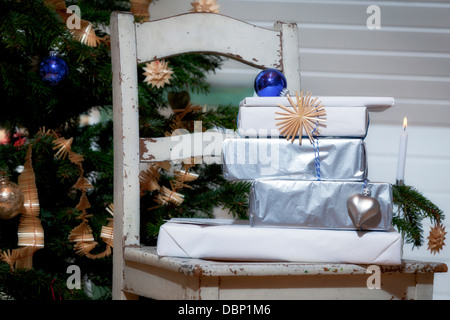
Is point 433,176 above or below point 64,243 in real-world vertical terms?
above

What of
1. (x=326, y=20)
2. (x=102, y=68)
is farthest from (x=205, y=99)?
(x=102, y=68)

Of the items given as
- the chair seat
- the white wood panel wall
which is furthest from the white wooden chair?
the white wood panel wall

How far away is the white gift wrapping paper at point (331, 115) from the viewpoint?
891mm

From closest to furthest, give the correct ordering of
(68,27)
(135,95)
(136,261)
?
1. (136,261)
2. (135,95)
3. (68,27)

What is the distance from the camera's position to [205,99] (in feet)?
6.05

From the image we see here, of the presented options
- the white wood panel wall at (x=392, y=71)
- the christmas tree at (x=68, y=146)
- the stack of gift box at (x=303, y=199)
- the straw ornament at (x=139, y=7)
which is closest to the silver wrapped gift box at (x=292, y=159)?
the stack of gift box at (x=303, y=199)

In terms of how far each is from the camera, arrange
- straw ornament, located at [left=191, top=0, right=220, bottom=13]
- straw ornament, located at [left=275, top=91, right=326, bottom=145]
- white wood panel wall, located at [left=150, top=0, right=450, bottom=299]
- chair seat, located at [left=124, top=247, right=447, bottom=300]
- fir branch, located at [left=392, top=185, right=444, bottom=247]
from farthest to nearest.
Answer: white wood panel wall, located at [left=150, top=0, right=450, bottom=299] → straw ornament, located at [left=191, top=0, right=220, bottom=13] → fir branch, located at [left=392, top=185, right=444, bottom=247] → straw ornament, located at [left=275, top=91, right=326, bottom=145] → chair seat, located at [left=124, top=247, right=447, bottom=300]

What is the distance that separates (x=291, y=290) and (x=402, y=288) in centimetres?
18

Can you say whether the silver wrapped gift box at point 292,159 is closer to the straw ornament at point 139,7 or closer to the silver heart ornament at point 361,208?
the silver heart ornament at point 361,208

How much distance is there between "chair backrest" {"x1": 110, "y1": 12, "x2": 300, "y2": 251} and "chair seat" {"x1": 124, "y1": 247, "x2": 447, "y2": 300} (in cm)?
16

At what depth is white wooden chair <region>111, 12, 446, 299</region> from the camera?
81 cm

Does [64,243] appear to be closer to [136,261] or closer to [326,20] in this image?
[136,261]

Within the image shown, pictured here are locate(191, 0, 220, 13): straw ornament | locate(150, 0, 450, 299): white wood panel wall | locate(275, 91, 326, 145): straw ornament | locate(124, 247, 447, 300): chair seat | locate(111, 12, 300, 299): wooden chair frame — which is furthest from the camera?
locate(150, 0, 450, 299): white wood panel wall

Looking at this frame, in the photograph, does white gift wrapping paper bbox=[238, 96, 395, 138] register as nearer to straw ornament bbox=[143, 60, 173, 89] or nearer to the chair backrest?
the chair backrest
